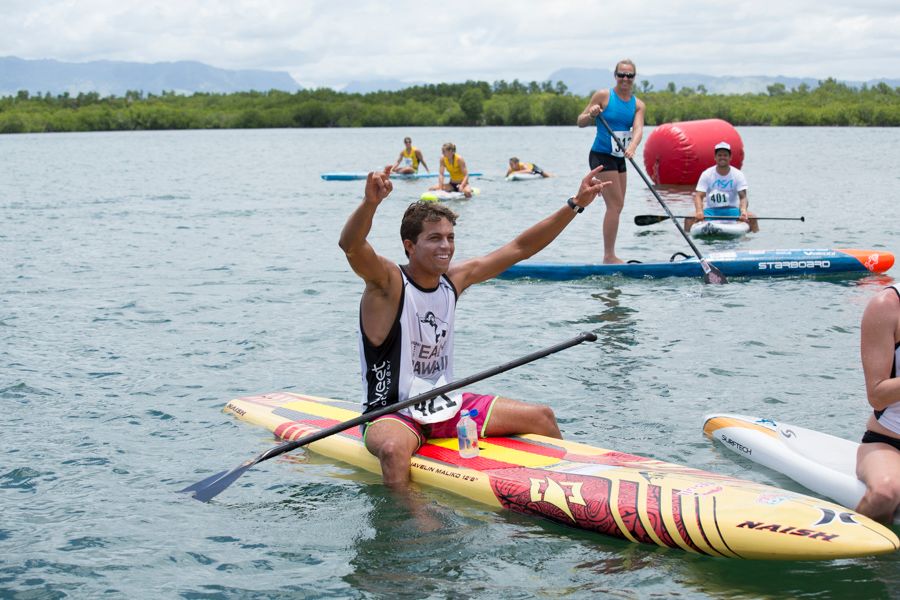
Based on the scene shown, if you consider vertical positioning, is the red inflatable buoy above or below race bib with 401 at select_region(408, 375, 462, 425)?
above

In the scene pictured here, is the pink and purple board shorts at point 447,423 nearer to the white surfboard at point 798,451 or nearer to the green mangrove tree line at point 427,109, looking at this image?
the white surfboard at point 798,451

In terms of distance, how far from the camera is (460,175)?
22.6m

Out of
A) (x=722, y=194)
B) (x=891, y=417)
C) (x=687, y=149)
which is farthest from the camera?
(x=687, y=149)

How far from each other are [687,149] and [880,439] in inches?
733

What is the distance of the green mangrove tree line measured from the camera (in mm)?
76500

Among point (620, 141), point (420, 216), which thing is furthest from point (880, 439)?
point (620, 141)

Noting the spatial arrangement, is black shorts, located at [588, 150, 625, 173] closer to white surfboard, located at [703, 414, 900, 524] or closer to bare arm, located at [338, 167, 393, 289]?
white surfboard, located at [703, 414, 900, 524]

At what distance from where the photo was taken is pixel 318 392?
25.9 feet

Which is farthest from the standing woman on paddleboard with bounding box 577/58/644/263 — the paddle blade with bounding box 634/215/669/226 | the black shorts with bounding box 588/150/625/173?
the paddle blade with bounding box 634/215/669/226

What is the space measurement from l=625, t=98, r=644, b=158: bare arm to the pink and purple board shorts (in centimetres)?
577

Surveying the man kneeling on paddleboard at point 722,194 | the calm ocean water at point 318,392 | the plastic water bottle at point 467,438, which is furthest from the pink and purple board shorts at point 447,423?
the man kneeling on paddleboard at point 722,194

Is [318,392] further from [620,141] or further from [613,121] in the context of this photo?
[613,121]

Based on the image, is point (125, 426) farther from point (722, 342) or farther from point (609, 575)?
point (722, 342)

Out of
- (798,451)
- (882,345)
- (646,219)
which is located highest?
(646,219)
